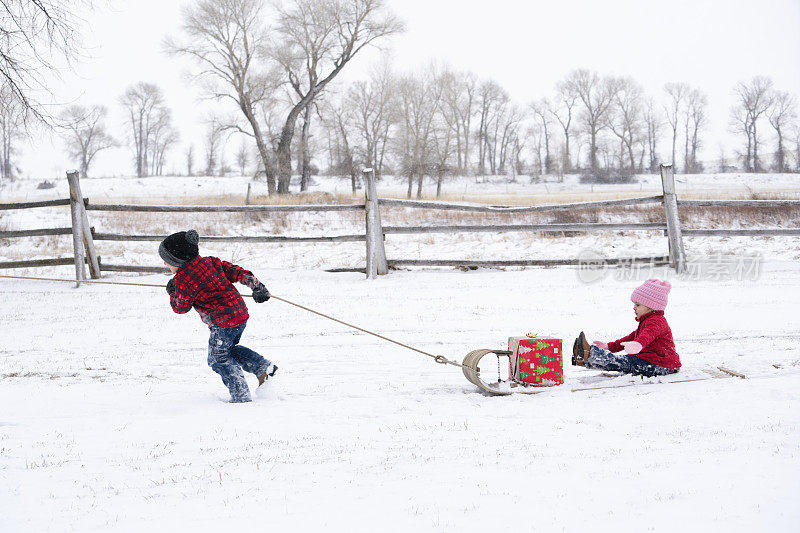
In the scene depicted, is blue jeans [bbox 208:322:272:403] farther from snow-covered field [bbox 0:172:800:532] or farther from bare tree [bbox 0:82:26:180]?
bare tree [bbox 0:82:26:180]

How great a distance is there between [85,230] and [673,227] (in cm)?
1019

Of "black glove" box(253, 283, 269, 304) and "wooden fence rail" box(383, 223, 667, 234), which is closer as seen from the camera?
"black glove" box(253, 283, 269, 304)

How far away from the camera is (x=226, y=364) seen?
4613mm

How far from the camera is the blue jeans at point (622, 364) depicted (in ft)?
16.0

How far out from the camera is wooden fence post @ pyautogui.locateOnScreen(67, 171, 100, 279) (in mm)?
10594

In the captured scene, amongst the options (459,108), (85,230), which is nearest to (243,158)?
(459,108)

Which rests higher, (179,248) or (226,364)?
(179,248)

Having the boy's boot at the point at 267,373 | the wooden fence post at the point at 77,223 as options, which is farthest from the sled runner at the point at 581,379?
the wooden fence post at the point at 77,223

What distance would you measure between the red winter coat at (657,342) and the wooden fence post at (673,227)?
6.13 meters

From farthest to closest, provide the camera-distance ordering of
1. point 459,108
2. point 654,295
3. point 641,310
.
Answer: point 459,108, point 641,310, point 654,295

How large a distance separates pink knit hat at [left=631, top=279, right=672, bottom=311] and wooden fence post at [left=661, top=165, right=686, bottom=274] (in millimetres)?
6113

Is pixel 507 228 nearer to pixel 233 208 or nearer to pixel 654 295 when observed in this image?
pixel 233 208

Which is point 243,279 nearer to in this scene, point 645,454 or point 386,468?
point 386,468

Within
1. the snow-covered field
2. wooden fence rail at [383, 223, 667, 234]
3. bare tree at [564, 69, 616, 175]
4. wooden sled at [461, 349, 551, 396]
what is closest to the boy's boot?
the snow-covered field
